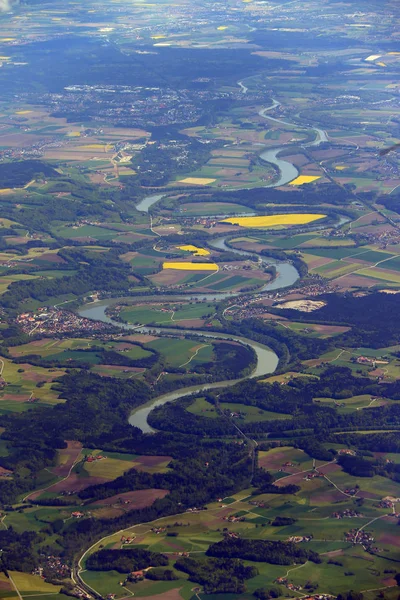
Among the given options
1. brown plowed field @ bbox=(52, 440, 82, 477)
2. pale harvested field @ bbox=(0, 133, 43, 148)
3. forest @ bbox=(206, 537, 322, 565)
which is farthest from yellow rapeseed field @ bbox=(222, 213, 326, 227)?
forest @ bbox=(206, 537, 322, 565)

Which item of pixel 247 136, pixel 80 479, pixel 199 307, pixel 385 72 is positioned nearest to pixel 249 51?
pixel 385 72

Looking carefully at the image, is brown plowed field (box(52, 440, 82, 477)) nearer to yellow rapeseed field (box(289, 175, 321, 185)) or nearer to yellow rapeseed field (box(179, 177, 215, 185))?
yellow rapeseed field (box(179, 177, 215, 185))

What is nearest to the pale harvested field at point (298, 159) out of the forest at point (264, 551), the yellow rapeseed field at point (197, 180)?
the yellow rapeseed field at point (197, 180)

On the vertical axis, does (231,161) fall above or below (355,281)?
below

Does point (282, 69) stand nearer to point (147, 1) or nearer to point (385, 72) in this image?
point (385, 72)

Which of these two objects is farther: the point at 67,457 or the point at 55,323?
the point at 55,323

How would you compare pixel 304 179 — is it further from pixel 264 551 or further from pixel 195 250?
pixel 264 551

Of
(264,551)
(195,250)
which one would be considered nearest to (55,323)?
(195,250)
